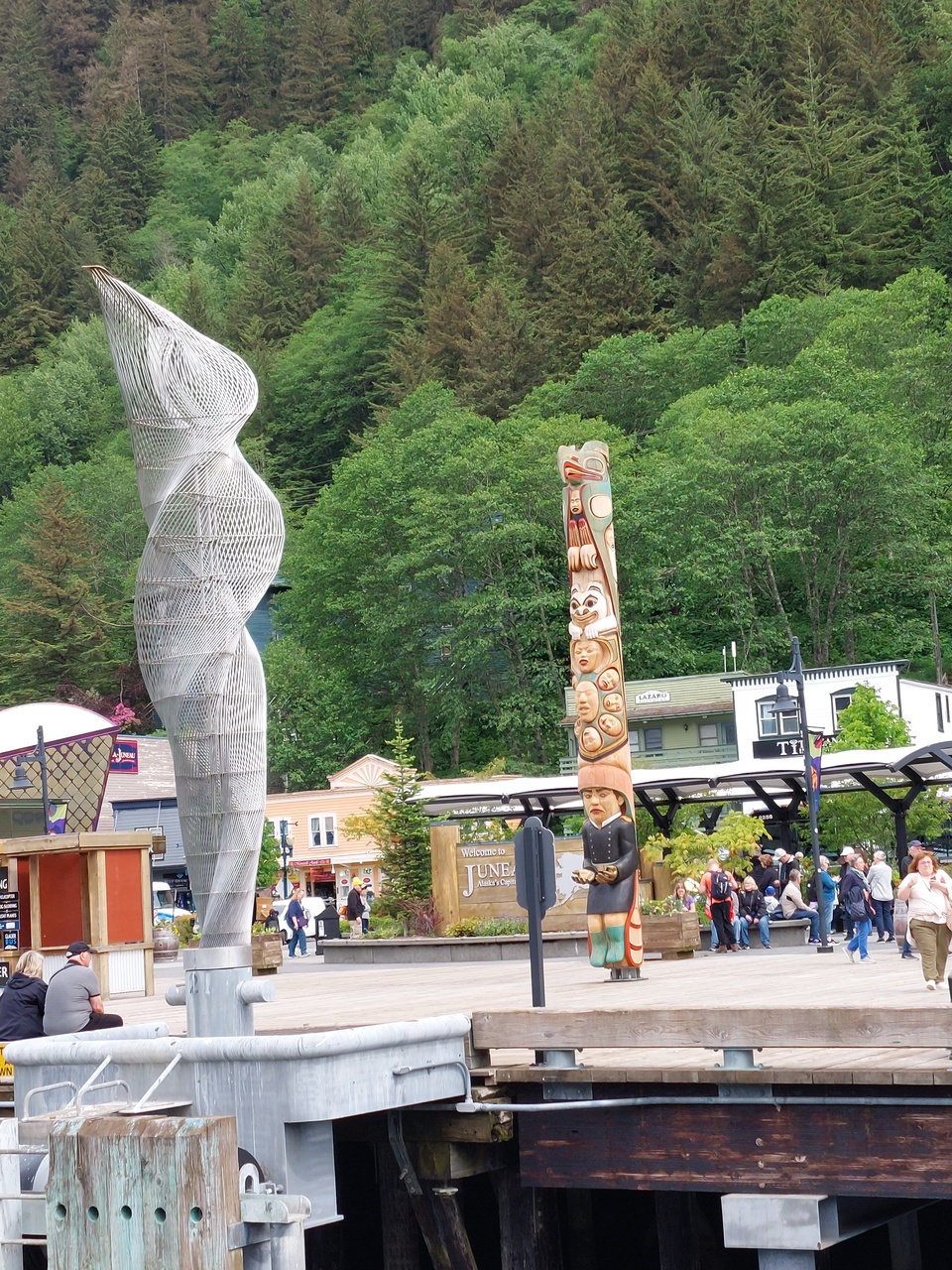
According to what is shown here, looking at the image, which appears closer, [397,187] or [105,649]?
[105,649]

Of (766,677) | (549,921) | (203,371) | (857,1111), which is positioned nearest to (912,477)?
(766,677)

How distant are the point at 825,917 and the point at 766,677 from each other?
104 ft

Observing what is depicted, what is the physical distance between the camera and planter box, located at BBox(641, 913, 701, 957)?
83.6 ft

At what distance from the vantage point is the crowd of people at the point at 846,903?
1597 centimetres

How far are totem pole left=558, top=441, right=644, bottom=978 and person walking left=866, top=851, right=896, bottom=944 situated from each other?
577 centimetres

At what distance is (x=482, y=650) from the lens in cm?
6812

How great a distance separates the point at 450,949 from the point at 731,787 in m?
7.57

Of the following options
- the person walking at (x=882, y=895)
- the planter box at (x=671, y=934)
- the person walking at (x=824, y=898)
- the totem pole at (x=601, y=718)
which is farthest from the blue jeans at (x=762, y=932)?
the totem pole at (x=601, y=718)

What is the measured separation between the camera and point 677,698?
62531 mm

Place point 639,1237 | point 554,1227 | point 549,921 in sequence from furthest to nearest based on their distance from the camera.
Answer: point 549,921 < point 639,1237 < point 554,1227

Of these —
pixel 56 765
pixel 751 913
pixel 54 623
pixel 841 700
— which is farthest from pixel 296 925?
pixel 54 623

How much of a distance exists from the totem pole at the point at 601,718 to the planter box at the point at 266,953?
25.0 ft

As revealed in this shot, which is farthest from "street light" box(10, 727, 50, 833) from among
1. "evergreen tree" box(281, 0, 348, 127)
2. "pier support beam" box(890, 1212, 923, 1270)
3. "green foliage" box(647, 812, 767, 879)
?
"evergreen tree" box(281, 0, 348, 127)

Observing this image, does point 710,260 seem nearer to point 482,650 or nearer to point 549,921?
point 482,650
